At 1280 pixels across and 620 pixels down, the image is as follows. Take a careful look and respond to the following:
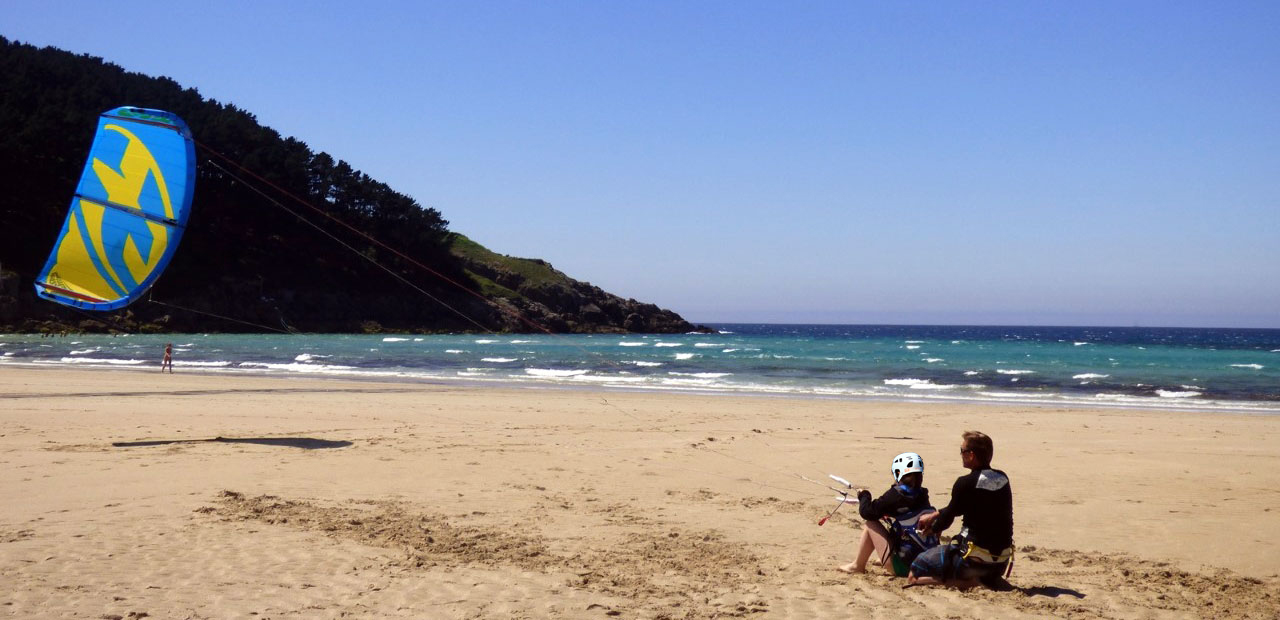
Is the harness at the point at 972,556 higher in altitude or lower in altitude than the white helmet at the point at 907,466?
lower

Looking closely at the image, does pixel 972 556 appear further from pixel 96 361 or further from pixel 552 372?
pixel 96 361

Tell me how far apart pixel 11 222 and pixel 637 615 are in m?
49.2

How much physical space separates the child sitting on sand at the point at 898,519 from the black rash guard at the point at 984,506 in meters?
0.21

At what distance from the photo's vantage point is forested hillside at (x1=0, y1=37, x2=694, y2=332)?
44.9 m

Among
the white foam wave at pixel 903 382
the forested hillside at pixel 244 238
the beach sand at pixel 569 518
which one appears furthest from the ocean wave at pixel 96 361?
the white foam wave at pixel 903 382

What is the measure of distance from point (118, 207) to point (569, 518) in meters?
7.02

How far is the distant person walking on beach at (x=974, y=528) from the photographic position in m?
5.37

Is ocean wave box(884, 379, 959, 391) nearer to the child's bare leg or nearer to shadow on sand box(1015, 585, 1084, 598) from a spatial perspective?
shadow on sand box(1015, 585, 1084, 598)

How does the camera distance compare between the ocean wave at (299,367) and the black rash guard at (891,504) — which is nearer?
the black rash guard at (891,504)

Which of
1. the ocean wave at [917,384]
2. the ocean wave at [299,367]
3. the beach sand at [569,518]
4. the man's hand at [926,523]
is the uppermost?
the man's hand at [926,523]

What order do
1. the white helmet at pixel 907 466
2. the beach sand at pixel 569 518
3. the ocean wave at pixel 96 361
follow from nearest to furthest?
the beach sand at pixel 569 518, the white helmet at pixel 907 466, the ocean wave at pixel 96 361

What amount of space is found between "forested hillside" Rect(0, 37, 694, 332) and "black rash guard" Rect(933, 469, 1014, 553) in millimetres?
33545

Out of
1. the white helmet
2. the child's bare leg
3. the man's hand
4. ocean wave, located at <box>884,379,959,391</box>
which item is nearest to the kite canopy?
the child's bare leg

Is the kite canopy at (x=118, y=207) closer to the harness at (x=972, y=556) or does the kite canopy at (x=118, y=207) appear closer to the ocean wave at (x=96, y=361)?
the harness at (x=972, y=556)
